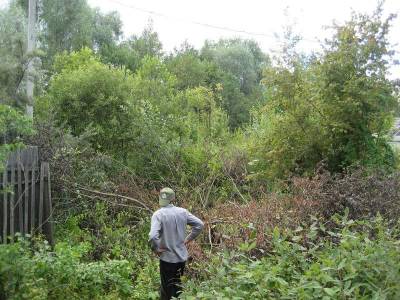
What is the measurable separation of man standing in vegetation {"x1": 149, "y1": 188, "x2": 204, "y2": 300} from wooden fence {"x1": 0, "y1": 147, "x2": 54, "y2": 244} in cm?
191

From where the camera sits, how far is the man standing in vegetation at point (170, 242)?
21.5ft

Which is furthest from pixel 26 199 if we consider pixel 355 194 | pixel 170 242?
pixel 355 194

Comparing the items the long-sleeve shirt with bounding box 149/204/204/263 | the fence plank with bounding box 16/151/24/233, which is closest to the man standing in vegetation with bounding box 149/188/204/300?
the long-sleeve shirt with bounding box 149/204/204/263

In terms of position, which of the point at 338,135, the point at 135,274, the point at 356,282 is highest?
the point at 338,135

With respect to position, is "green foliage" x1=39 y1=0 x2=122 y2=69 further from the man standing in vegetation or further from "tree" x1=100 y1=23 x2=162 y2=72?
the man standing in vegetation

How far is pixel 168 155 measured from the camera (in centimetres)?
1179

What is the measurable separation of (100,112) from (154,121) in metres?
1.40

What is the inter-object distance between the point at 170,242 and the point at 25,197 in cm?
259

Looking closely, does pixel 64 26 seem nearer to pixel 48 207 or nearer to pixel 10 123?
pixel 48 207

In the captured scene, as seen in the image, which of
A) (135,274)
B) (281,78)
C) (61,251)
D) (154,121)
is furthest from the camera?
(154,121)

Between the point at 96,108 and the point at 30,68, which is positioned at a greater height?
the point at 30,68

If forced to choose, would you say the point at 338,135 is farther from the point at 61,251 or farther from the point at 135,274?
the point at 61,251

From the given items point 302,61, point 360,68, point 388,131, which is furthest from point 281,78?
point 388,131

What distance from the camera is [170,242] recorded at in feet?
21.5
